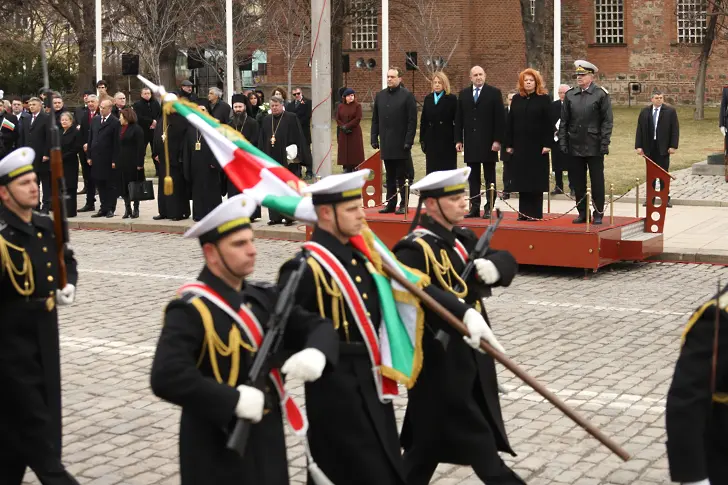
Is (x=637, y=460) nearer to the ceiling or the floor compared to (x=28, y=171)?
nearer to the floor

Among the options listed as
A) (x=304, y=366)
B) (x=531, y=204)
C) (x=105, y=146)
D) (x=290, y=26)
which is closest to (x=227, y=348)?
(x=304, y=366)

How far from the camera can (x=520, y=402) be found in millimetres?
9320

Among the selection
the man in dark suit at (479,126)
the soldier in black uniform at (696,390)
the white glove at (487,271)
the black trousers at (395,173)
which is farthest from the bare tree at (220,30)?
the soldier in black uniform at (696,390)

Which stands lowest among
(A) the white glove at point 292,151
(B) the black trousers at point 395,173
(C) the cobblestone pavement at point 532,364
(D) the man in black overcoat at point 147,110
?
(C) the cobblestone pavement at point 532,364

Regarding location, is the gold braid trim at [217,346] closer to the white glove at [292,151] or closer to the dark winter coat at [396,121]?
the dark winter coat at [396,121]

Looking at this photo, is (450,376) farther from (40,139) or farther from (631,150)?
(631,150)

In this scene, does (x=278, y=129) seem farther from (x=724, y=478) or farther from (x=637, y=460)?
(x=724, y=478)

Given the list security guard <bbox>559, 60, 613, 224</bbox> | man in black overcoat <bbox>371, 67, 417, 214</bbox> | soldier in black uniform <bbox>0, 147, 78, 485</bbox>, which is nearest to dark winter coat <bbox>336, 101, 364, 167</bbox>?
man in black overcoat <bbox>371, 67, 417, 214</bbox>

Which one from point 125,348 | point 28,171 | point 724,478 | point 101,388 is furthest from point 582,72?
point 724,478

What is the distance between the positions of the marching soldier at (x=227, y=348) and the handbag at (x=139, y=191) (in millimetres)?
15738

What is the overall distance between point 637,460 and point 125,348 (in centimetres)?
507

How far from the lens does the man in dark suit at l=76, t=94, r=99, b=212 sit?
21391 millimetres

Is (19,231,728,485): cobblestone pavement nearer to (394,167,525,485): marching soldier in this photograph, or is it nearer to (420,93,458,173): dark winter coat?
(394,167,525,485): marching soldier

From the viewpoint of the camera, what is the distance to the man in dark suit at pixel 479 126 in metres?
16.7
